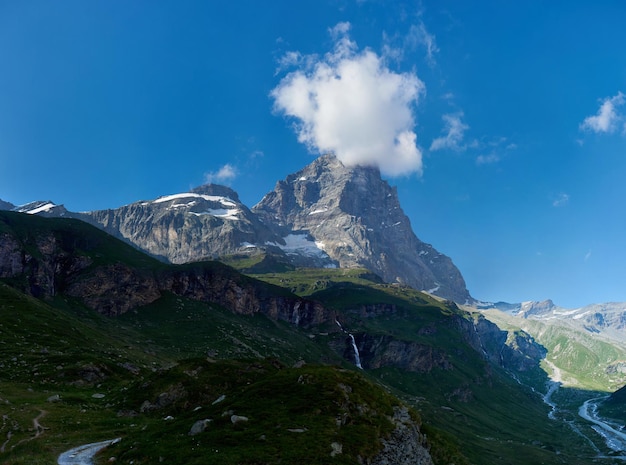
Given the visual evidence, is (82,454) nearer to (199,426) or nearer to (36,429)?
(199,426)

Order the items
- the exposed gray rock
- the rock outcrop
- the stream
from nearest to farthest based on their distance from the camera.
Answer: the stream < the exposed gray rock < the rock outcrop

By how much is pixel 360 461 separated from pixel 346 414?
8.00m

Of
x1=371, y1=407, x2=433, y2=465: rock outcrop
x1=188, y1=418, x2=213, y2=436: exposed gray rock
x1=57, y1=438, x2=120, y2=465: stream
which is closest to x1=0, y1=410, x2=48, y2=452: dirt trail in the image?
x1=57, y1=438, x2=120, y2=465: stream

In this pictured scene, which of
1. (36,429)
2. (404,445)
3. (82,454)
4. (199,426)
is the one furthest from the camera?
(36,429)

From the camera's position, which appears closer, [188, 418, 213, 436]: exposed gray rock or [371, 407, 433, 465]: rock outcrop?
[188, 418, 213, 436]: exposed gray rock

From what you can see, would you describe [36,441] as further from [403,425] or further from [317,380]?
[403,425]

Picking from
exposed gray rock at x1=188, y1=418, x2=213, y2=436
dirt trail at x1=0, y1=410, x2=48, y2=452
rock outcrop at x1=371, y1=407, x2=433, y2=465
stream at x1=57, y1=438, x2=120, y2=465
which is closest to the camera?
stream at x1=57, y1=438, x2=120, y2=465

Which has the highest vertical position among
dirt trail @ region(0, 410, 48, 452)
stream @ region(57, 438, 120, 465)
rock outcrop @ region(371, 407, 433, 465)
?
rock outcrop @ region(371, 407, 433, 465)

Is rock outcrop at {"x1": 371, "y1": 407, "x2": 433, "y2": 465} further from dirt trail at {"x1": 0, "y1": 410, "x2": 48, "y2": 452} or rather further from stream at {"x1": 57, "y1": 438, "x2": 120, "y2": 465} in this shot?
dirt trail at {"x1": 0, "y1": 410, "x2": 48, "y2": 452}

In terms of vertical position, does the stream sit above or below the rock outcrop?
below

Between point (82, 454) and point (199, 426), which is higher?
point (199, 426)

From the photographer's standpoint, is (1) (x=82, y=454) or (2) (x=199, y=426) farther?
(2) (x=199, y=426)

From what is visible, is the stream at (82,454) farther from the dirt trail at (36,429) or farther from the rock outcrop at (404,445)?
the rock outcrop at (404,445)

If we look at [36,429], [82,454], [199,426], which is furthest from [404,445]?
[36,429]
